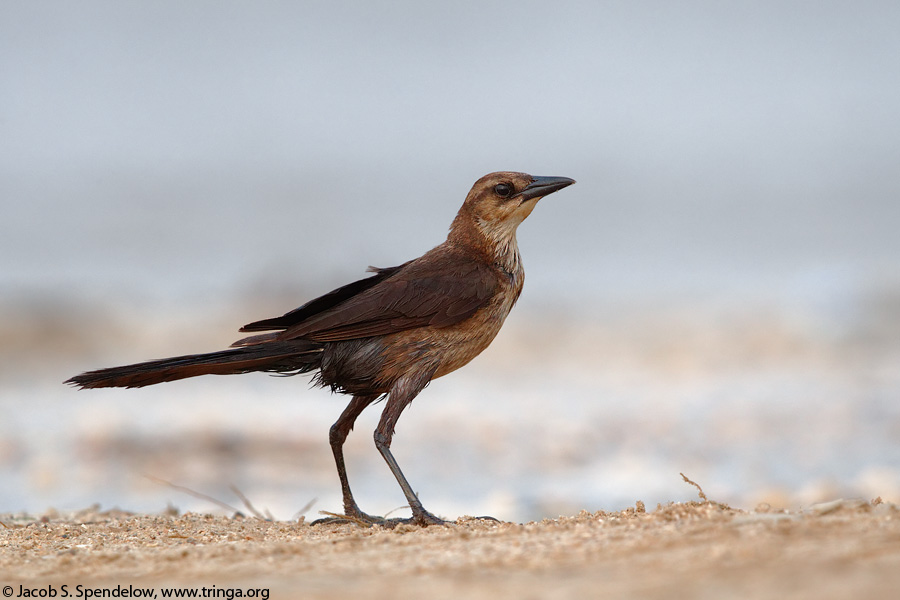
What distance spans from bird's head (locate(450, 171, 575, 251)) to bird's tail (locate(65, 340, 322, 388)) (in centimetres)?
126

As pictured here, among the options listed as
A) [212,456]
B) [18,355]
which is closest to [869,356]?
[212,456]

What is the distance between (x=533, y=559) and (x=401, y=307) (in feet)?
7.44

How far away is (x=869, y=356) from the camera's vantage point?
1483 centimetres

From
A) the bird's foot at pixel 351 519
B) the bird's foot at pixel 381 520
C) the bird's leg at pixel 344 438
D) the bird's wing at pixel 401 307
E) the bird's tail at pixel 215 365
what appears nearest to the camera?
the bird's tail at pixel 215 365

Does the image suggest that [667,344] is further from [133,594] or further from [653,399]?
[133,594]

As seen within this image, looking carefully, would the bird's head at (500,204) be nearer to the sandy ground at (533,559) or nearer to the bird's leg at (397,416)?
the bird's leg at (397,416)

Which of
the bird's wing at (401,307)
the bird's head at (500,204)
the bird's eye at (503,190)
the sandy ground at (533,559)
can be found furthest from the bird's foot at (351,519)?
the bird's eye at (503,190)

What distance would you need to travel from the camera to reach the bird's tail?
5047 mm

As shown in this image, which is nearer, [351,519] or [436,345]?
[351,519]

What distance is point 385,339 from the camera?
550cm

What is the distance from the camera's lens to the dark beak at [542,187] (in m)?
5.98

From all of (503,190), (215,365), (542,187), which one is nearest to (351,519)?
(215,365)

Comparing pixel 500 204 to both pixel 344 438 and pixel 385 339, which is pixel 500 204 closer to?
pixel 385 339

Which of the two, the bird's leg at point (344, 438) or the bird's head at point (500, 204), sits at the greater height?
the bird's head at point (500, 204)
